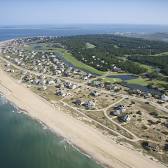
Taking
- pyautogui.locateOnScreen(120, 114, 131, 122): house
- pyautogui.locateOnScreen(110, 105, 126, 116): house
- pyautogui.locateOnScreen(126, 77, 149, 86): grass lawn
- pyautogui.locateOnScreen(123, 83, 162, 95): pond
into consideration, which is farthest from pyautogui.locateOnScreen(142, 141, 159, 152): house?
pyautogui.locateOnScreen(126, 77, 149, 86): grass lawn

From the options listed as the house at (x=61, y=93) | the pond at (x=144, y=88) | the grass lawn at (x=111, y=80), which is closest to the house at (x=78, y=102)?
the house at (x=61, y=93)

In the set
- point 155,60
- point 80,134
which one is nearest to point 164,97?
point 80,134

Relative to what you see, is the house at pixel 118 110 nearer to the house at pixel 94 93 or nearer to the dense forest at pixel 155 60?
the house at pixel 94 93

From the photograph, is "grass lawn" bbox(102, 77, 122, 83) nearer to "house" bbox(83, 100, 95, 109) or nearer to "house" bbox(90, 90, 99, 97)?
"house" bbox(90, 90, 99, 97)

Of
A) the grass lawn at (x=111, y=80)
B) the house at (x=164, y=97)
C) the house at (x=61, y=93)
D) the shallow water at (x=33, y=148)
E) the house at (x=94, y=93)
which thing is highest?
the house at (x=61, y=93)

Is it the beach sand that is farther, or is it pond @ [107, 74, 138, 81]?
pond @ [107, 74, 138, 81]

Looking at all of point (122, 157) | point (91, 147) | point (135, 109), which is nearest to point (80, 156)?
point (91, 147)

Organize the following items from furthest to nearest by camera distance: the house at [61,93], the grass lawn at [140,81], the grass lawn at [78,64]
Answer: the grass lawn at [78,64] → the grass lawn at [140,81] → the house at [61,93]

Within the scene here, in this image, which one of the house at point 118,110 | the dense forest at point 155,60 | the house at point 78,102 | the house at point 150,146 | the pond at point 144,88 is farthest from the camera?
the dense forest at point 155,60

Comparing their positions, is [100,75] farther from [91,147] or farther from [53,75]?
[91,147]
